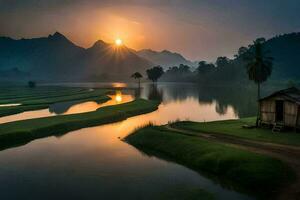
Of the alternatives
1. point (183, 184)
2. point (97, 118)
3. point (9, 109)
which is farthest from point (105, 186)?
point (9, 109)

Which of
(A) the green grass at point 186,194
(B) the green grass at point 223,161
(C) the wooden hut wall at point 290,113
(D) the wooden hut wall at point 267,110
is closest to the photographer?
(A) the green grass at point 186,194

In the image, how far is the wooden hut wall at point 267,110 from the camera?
5109cm

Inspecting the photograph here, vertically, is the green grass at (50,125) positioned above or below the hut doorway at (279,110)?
below

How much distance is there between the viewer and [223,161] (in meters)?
36.1

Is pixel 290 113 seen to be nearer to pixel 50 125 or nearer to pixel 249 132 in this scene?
pixel 249 132

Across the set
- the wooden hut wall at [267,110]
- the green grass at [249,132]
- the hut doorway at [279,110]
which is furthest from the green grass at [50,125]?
the hut doorway at [279,110]

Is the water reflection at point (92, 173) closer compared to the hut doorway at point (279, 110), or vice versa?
the water reflection at point (92, 173)

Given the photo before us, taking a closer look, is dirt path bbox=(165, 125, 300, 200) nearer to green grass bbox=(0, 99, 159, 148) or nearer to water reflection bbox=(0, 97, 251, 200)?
water reflection bbox=(0, 97, 251, 200)

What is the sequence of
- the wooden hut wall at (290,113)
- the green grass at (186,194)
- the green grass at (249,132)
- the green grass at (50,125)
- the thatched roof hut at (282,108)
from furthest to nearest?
1. the green grass at (50,125)
2. the thatched roof hut at (282,108)
3. the wooden hut wall at (290,113)
4. the green grass at (249,132)
5. the green grass at (186,194)

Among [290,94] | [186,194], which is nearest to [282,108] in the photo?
[290,94]

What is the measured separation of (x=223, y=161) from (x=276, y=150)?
6.81 metres

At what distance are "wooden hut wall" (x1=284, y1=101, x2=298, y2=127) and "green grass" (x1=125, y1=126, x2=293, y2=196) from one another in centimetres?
1356

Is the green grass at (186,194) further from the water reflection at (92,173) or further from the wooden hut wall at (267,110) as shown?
the wooden hut wall at (267,110)

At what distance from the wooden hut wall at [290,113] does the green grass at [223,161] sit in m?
13.6
